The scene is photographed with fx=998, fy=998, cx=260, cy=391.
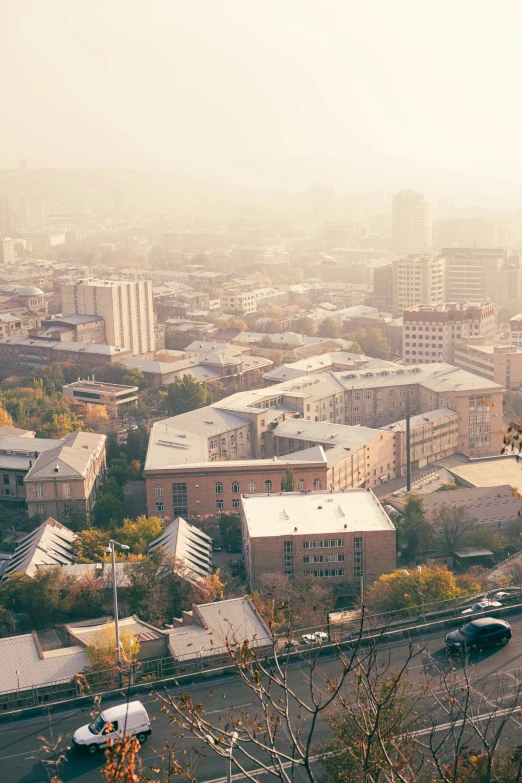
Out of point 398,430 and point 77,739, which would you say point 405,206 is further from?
point 77,739

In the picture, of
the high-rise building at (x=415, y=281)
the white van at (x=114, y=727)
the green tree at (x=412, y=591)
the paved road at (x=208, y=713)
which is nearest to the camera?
the paved road at (x=208, y=713)

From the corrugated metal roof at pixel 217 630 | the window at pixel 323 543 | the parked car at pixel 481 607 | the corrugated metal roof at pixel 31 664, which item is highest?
the parked car at pixel 481 607

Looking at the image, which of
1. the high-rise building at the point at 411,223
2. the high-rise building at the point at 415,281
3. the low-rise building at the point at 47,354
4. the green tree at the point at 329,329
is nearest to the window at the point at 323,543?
the low-rise building at the point at 47,354

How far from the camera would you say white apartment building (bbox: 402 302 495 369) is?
2231 cm

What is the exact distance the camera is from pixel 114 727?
18.3ft

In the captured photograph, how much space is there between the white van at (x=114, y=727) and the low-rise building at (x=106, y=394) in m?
13.2

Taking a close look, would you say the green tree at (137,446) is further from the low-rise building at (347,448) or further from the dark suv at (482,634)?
the dark suv at (482,634)

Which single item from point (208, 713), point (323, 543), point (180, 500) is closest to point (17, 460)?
point (180, 500)

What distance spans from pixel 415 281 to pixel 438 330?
26.4 ft

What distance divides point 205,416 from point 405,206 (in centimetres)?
3991

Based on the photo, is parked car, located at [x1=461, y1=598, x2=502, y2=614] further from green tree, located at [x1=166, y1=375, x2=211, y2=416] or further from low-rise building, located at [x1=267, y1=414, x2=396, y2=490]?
green tree, located at [x1=166, y1=375, x2=211, y2=416]

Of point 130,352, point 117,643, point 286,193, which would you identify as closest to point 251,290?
point 130,352

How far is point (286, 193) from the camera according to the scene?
11100cm

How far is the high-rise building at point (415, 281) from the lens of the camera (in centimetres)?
3011
